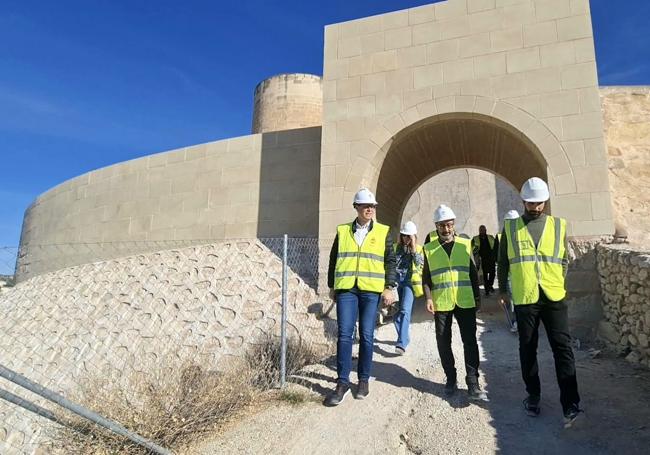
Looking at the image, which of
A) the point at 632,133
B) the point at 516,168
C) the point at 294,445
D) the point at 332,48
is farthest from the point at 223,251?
the point at 632,133

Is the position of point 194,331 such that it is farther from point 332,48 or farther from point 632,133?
point 632,133

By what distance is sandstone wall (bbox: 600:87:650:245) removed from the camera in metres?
7.63

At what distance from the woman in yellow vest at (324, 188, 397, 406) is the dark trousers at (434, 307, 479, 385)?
0.52m

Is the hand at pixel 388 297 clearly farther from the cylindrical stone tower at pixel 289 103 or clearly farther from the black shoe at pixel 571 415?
the cylindrical stone tower at pixel 289 103

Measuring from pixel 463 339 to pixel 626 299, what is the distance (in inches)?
98.9

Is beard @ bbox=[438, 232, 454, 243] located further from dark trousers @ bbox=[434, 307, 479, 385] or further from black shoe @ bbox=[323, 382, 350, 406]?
black shoe @ bbox=[323, 382, 350, 406]

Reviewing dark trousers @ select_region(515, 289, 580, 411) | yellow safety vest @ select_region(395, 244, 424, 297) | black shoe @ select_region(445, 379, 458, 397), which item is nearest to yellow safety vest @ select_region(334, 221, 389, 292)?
black shoe @ select_region(445, 379, 458, 397)

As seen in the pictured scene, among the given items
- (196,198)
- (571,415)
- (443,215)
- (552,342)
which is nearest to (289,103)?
(196,198)

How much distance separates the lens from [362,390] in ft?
13.2

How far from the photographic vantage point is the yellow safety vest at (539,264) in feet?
11.3

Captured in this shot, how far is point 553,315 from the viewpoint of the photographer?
11.2 feet

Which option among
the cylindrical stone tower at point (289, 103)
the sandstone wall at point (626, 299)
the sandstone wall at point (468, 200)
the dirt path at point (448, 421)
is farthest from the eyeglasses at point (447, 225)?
the sandstone wall at point (468, 200)

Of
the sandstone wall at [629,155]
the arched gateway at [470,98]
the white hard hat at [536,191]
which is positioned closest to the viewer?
the white hard hat at [536,191]

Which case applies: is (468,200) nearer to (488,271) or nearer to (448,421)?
(488,271)
